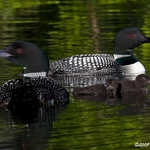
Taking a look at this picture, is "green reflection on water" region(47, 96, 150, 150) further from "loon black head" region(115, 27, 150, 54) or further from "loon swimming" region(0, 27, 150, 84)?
"loon black head" region(115, 27, 150, 54)

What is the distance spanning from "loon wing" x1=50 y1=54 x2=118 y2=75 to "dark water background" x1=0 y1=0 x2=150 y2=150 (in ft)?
2.06

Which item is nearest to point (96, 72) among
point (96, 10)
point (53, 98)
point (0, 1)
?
point (53, 98)

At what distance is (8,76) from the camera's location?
38.0 feet

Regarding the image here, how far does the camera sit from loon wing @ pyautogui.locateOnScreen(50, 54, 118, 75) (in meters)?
12.5

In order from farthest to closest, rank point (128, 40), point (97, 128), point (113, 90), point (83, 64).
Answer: point (128, 40) < point (83, 64) < point (113, 90) < point (97, 128)

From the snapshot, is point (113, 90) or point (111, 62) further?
point (111, 62)

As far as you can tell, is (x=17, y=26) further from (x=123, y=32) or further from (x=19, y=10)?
(x=123, y=32)

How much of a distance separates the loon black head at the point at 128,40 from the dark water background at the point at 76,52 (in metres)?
0.36

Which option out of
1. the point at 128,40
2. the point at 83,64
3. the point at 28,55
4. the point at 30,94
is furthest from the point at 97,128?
the point at 128,40

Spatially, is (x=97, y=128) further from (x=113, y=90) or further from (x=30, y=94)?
(x=113, y=90)

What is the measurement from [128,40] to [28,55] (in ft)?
9.07

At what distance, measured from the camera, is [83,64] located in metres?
12.6

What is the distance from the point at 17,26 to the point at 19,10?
323 cm

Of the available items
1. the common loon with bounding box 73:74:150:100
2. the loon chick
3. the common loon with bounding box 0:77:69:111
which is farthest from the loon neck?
the common loon with bounding box 0:77:69:111
